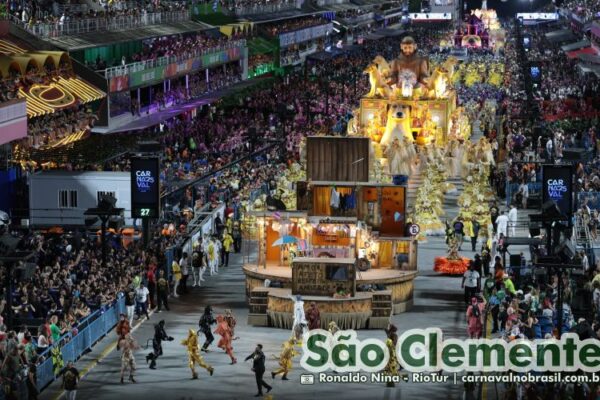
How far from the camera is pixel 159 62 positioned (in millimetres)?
75250

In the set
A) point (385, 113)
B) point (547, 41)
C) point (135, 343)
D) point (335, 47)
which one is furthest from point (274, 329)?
point (547, 41)

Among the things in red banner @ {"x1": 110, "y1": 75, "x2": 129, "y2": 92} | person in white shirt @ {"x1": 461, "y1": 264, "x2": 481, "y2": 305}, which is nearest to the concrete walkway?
person in white shirt @ {"x1": 461, "y1": 264, "x2": 481, "y2": 305}

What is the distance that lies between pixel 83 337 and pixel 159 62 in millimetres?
44010

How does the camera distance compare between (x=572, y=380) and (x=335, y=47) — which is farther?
(x=335, y=47)

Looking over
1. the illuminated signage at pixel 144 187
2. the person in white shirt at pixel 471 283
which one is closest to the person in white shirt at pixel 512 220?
the person in white shirt at pixel 471 283

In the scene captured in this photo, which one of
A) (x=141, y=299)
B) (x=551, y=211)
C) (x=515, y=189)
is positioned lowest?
(x=141, y=299)

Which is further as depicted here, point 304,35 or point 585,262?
point 304,35

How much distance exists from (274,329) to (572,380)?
951cm

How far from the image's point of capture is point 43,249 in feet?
131

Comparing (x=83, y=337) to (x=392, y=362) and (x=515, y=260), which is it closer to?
(x=392, y=362)

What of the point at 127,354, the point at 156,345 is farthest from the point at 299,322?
the point at 127,354

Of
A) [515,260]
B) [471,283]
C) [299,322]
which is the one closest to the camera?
[299,322]

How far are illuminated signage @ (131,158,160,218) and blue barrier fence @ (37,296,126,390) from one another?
6.66m

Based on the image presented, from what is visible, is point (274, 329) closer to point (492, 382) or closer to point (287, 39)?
point (492, 382)
